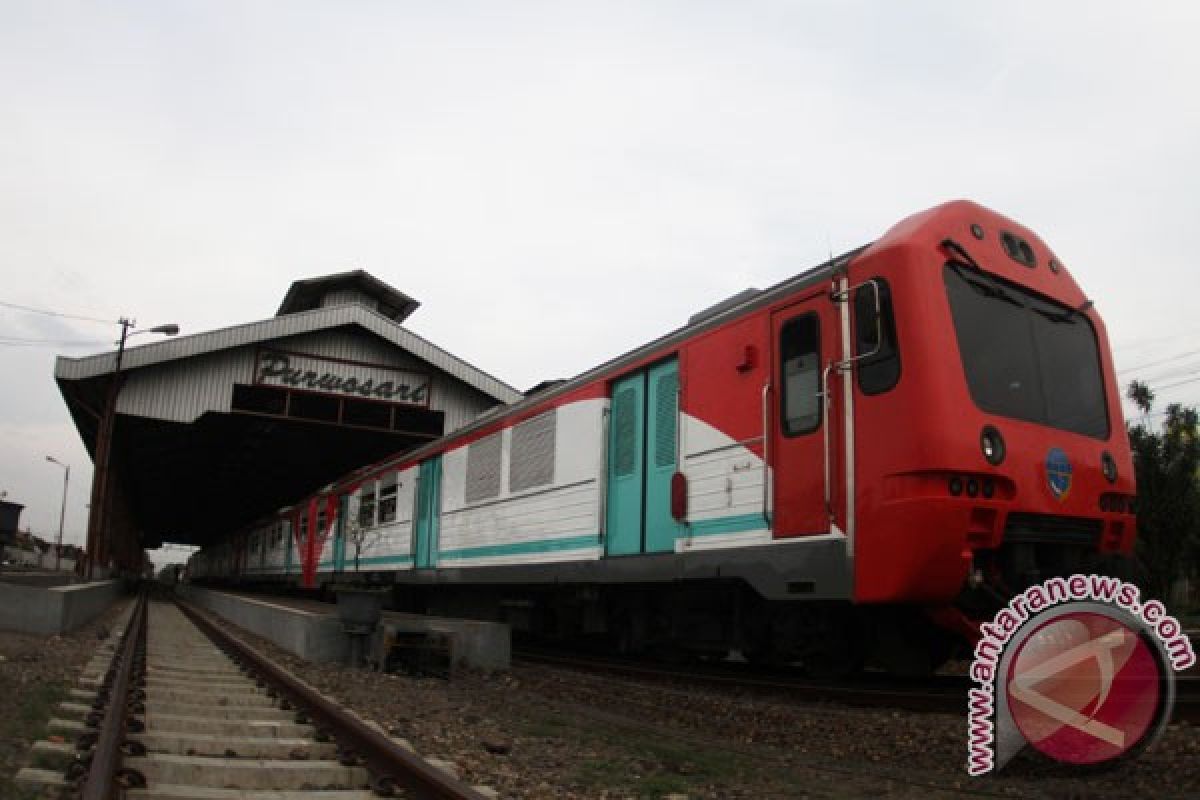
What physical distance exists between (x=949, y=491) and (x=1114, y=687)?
1862 millimetres

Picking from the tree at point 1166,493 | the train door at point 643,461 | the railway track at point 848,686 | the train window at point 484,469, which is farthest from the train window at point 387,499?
the tree at point 1166,493

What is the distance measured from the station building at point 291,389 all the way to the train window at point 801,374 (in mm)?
20085

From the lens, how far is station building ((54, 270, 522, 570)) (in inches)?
936

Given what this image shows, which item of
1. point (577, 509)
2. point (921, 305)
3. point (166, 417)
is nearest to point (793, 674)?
point (577, 509)

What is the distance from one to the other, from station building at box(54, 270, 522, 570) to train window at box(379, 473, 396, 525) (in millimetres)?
9063

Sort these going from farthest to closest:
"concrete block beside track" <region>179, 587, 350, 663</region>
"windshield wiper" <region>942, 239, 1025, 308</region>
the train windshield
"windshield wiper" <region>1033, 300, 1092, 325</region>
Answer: "concrete block beside track" <region>179, 587, 350, 663</region> < "windshield wiper" <region>1033, 300, 1092, 325</region> < "windshield wiper" <region>942, 239, 1025, 308</region> < the train windshield

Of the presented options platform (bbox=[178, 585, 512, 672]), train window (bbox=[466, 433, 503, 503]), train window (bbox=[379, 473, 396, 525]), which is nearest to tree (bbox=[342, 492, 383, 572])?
train window (bbox=[379, 473, 396, 525])

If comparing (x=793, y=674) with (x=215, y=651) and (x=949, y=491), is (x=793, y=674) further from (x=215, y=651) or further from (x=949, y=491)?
(x=215, y=651)

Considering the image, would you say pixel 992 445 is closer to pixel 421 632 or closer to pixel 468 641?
pixel 468 641

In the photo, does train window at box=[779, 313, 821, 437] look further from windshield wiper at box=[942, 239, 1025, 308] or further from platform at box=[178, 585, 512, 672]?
platform at box=[178, 585, 512, 672]

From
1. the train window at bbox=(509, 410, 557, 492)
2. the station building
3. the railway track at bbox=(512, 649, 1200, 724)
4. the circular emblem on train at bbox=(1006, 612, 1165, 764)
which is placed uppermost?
the station building

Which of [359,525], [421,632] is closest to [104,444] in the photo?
[359,525]

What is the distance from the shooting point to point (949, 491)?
5.74 meters

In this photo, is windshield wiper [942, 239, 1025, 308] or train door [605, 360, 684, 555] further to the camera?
train door [605, 360, 684, 555]
